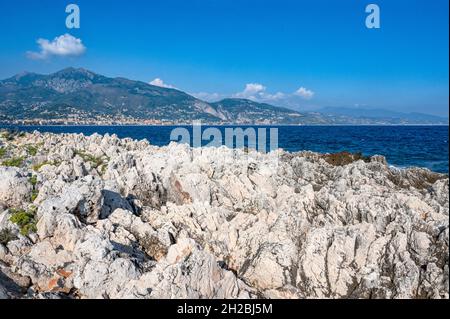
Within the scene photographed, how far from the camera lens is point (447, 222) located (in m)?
11.7

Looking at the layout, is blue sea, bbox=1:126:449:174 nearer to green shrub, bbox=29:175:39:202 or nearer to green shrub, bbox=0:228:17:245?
green shrub, bbox=0:228:17:245

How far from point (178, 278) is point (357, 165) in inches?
580

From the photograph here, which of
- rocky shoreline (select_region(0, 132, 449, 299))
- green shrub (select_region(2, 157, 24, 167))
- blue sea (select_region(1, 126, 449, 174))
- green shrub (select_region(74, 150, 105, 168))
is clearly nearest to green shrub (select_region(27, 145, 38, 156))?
green shrub (select_region(2, 157, 24, 167))

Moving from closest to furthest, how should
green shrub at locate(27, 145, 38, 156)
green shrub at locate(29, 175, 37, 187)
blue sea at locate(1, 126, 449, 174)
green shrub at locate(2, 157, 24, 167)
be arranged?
green shrub at locate(29, 175, 37, 187)
blue sea at locate(1, 126, 449, 174)
green shrub at locate(2, 157, 24, 167)
green shrub at locate(27, 145, 38, 156)

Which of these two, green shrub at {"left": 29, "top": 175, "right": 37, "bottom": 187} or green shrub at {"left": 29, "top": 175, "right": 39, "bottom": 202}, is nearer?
green shrub at {"left": 29, "top": 175, "right": 39, "bottom": 202}

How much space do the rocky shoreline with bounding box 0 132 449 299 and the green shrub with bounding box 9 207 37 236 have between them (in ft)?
0.16

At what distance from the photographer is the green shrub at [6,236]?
14.5m

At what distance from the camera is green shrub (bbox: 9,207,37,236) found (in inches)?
600

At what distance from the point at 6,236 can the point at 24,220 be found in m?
1.09

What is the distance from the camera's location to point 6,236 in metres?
14.7

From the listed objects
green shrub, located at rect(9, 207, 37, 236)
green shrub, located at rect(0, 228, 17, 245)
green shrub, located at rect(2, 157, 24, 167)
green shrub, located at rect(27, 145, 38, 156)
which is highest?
green shrub, located at rect(27, 145, 38, 156)

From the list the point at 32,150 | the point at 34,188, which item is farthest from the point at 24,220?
the point at 32,150

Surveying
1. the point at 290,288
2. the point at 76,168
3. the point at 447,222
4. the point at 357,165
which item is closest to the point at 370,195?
the point at 447,222
